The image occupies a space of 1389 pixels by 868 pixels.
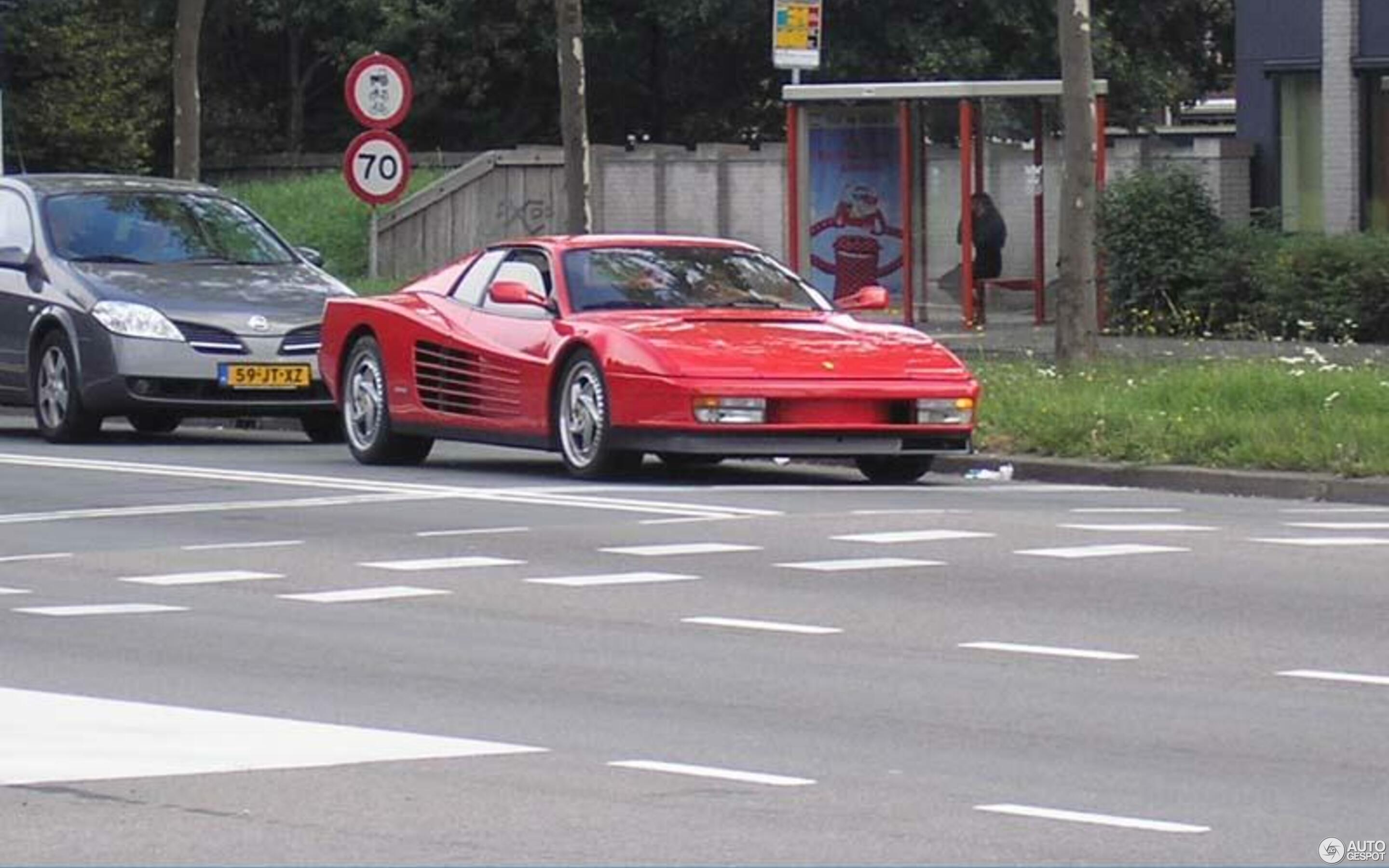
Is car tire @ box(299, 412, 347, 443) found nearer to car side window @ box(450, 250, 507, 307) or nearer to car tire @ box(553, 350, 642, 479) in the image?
car side window @ box(450, 250, 507, 307)

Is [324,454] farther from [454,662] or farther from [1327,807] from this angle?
[1327,807]

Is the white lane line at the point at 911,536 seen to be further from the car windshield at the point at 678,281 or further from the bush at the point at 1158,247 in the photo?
the bush at the point at 1158,247

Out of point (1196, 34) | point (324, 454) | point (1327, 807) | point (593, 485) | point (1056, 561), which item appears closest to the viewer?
point (1327, 807)

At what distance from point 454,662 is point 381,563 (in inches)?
116

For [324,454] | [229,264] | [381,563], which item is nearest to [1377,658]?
[381,563]

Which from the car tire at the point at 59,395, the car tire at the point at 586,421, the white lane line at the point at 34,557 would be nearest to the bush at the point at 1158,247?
the car tire at the point at 59,395

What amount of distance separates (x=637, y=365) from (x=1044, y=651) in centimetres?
641

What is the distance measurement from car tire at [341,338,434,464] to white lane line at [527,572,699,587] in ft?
20.3

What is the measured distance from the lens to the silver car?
20.4 meters

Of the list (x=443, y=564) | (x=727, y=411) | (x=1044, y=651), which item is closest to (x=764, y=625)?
(x=1044, y=651)

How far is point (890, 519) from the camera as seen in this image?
15141mm

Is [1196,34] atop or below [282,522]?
atop

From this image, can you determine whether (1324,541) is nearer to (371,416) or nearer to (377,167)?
(371,416)

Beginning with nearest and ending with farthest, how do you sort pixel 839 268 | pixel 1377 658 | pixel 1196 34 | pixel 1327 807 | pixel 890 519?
pixel 1327 807, pixel 1377 658, pixel 890 519, pixel 839 268, pixel 1196 34
